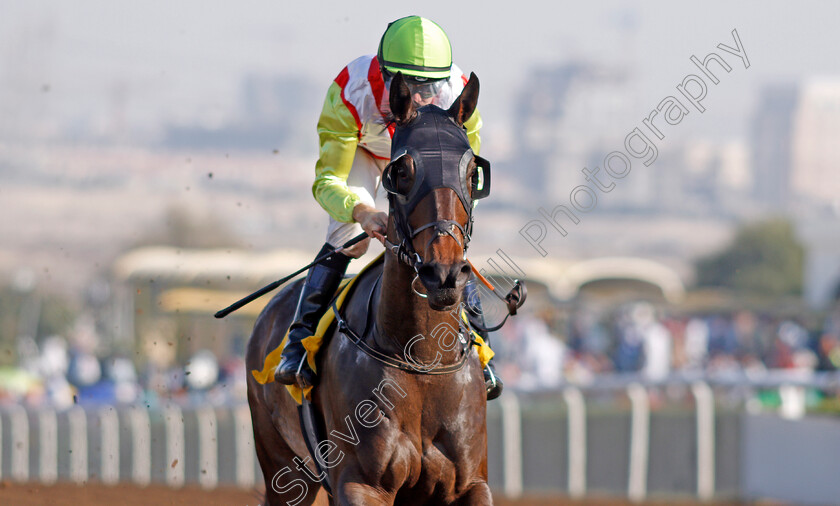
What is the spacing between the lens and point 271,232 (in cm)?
7500

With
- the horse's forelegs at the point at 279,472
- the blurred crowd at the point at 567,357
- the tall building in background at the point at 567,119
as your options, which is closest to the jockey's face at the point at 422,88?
the horse's forelegs at the point at 279,472

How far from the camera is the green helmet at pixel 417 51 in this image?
3803 millimetres

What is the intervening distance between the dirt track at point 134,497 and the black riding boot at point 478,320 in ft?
14.7

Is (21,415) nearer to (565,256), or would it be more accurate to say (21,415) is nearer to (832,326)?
(832,326)

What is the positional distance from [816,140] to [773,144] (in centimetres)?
504

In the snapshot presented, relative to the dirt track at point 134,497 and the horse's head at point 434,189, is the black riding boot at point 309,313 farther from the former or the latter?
the dirt track at point 134,497

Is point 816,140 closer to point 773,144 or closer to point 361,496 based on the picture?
point 773,144

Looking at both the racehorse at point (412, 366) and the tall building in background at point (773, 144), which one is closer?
the racehorse at point (412, 366)

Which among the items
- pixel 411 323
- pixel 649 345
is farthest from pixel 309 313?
pixel 649 345

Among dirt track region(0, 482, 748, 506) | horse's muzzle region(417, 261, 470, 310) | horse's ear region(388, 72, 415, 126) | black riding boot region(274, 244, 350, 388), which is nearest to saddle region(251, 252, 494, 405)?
black riding boot region(274, 244, 350, 388)

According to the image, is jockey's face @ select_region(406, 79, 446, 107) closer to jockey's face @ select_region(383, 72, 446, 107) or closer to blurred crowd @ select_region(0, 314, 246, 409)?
jockey's face @ select_region(383, 72, 446, 107)

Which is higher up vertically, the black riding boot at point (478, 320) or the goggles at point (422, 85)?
the goggles at point (422, 85)

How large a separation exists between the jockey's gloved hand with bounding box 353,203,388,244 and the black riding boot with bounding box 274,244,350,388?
60 centimetres

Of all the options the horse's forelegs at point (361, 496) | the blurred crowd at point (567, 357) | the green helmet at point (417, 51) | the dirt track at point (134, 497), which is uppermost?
the green helmet at point (417, 51)
